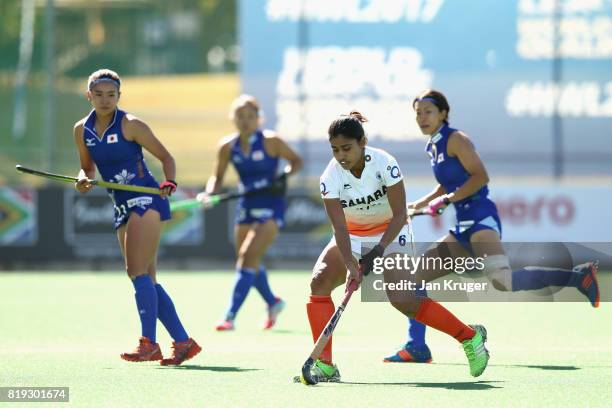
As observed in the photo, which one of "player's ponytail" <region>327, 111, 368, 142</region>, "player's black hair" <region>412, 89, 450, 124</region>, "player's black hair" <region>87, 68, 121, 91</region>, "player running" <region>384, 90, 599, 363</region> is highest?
"player's black hair" <region>87, 68, 121, 91</region>

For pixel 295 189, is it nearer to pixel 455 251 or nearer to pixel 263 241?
pixel 263 241

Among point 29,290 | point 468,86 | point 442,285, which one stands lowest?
point 29,290

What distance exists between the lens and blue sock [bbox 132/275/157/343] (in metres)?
8.07

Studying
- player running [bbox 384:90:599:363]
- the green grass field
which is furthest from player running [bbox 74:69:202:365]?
player running [bbox 384:90:599:363]

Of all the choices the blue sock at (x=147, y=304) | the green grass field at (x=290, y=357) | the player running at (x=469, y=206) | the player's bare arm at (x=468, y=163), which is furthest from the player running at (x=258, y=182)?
the blue sock at (x=147, y=304)

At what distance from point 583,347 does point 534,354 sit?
521 millimetres

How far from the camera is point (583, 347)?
353 inches

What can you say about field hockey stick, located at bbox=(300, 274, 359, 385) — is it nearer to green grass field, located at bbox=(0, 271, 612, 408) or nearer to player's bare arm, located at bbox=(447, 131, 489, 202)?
green grass field, located at bbox=(0, 271, 612, 408)

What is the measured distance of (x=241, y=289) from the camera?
10805 mm

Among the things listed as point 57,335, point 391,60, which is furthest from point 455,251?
point 391,60

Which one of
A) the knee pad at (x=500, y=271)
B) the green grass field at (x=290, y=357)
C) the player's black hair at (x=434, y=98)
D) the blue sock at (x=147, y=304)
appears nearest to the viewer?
the green grass field at (x=290, y=357)

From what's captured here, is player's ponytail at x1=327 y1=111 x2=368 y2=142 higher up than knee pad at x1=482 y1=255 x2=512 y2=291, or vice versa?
player's ponytail at x1=327 y1=111 x2=368 y2=142

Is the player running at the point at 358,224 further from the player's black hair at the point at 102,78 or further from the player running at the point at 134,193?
the player's black hair at the point at 102,78

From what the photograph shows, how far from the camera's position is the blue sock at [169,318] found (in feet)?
27.0
